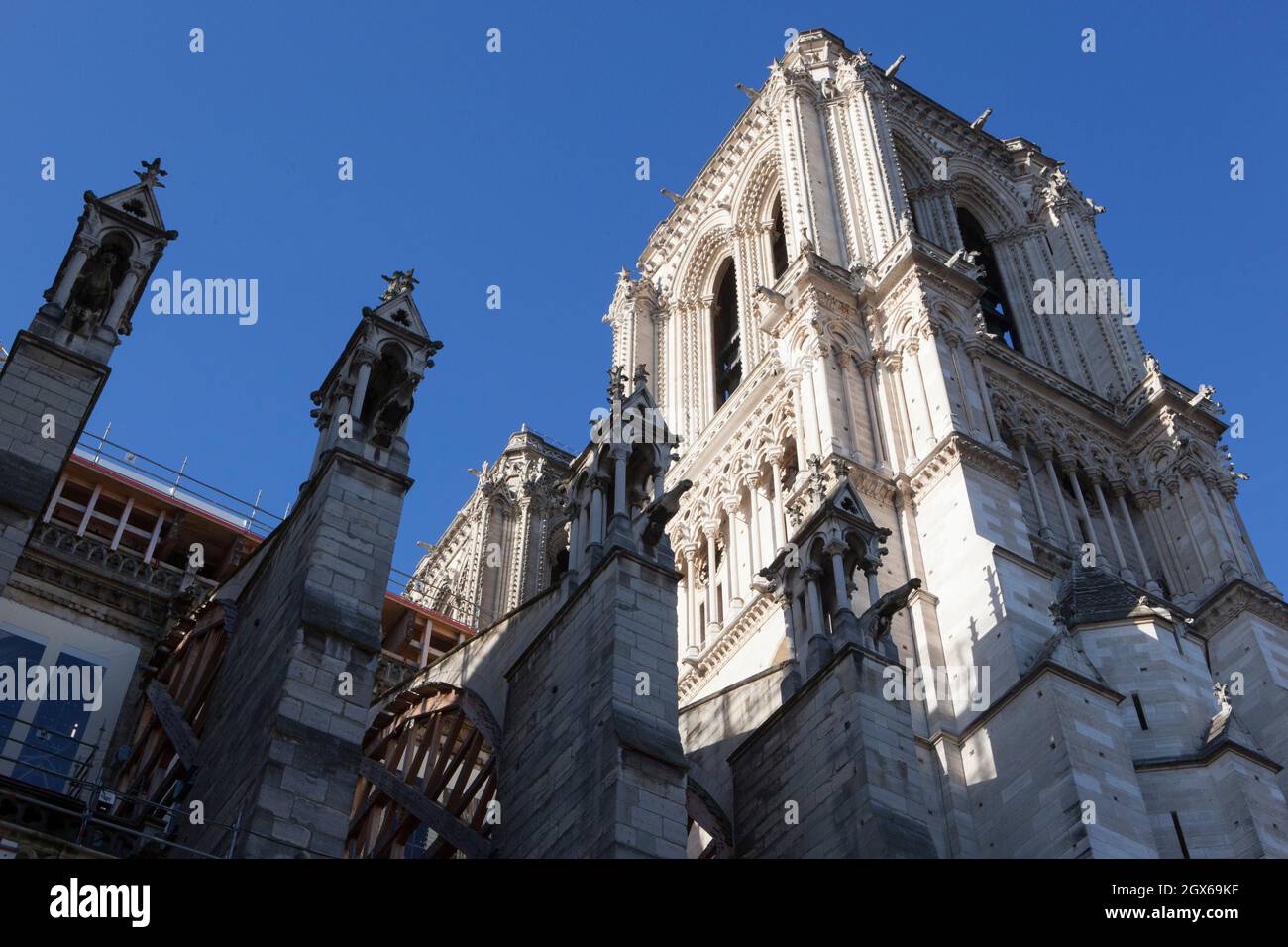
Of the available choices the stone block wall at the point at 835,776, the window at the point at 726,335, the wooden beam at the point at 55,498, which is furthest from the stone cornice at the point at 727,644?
the wooden beam at the point at 55,498

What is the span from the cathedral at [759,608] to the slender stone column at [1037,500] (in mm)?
140

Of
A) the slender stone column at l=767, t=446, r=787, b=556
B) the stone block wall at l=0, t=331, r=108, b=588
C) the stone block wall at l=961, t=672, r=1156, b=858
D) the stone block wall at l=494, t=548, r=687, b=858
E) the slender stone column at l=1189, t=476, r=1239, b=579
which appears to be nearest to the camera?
the stone block wall at l=0, t=331, r=108, b=588

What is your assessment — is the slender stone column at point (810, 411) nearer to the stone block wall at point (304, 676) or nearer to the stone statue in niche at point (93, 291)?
the stone block wall at point (304, 676)

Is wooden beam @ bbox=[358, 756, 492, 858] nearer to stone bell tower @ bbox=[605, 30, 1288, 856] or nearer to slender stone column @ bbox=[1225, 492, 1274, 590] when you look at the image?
stone bell tower @ bbox=[605, 30, 1288, 856]

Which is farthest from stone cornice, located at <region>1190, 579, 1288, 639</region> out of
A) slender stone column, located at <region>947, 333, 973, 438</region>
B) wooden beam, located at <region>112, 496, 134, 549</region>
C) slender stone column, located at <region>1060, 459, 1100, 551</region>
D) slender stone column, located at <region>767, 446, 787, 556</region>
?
wooden beam, located at <region>112, 496, 134, 549</region>

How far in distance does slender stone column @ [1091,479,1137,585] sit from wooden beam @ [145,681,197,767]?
2165 centimetres

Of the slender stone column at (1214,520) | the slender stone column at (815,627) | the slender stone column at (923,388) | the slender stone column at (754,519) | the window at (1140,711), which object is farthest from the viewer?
the slender stone column at (754,519)

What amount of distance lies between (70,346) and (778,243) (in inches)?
1277

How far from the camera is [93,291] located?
1758cm

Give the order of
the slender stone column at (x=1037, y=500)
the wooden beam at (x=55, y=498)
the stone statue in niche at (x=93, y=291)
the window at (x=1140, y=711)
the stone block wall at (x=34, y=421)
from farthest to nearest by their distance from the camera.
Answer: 1. the slender stone column at (x=1037, y=500)
2. the window at (x=1140, y=711)
3. the wooden beam at (x=55, y=498)
4. the stone statue in niche at (x=93, y=291)
5. the stone block wall at (x=34, y=421)

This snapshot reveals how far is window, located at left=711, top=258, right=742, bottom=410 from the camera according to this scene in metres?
44.7

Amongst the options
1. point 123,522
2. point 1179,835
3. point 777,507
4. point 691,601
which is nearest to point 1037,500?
point 777,507

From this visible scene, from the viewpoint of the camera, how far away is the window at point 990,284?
43906 millimetres
